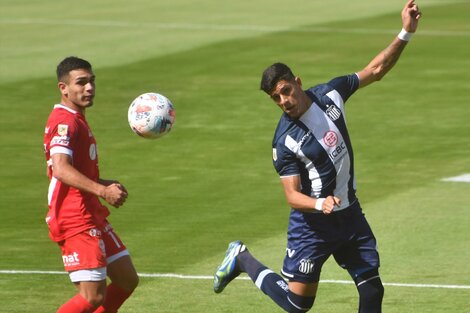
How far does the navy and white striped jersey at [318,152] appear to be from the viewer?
38.2 ft

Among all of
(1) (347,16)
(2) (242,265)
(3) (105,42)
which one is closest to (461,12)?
(1) (347,16)

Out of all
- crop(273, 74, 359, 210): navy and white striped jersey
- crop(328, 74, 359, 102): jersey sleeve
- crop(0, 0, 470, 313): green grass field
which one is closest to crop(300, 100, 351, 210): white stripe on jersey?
crop(273, 74, 359, 210): navy and white striped jersey

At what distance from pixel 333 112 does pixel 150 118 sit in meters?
1.81

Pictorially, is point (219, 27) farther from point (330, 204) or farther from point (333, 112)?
point (330, 204)

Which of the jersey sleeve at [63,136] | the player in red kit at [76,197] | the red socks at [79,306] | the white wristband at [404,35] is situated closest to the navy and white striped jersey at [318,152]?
the white wristband at [404,35]

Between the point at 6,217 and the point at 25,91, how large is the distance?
975 centimetres

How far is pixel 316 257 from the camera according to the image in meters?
11.9

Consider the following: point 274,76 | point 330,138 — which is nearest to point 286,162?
point 330,138

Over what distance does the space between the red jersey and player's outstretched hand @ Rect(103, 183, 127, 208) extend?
2.29 ft

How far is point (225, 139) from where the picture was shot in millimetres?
22938

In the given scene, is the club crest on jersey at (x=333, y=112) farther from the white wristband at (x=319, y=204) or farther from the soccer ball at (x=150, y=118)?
the soccer ball at (x=150, y=118)

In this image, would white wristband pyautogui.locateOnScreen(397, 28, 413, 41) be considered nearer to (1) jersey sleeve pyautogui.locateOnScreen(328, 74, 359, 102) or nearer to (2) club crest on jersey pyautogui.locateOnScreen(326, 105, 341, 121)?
(1) jersey sleeve pyautogui.locateOnScreen(328, 74, 359, 102)

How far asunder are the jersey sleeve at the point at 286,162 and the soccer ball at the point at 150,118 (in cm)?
131

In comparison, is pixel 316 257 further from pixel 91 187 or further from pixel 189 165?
pixel 189 165
